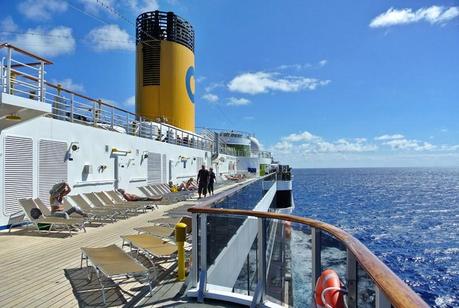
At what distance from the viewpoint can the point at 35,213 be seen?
24.8 feet

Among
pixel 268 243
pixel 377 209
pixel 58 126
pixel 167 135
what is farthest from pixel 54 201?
pixel 377 209

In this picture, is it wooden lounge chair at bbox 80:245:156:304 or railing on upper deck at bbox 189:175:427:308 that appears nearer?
railing on upper deck at bbox 189:175:427:308

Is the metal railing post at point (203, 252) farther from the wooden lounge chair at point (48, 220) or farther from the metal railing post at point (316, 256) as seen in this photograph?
the wooden lounge chair at point (48, 220)

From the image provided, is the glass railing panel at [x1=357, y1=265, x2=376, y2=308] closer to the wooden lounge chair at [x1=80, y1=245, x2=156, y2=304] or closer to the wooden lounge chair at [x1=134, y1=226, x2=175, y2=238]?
the wooden lounge chair at [x1=80, y1=245, x2=156, y2=304]

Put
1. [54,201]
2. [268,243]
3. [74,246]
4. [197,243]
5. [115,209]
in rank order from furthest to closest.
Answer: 1. [115,209]
2. [54,201]
3. [74,246]
4. [197,243]
5. [268,243]

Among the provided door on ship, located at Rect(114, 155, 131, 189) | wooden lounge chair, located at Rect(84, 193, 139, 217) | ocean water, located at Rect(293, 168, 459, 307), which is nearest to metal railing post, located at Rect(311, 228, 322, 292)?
wooden lounge chair, located at Rect(84, 193, 139, 217)

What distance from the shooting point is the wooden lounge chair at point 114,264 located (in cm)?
366

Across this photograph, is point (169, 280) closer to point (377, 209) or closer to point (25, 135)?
point (25, 135)

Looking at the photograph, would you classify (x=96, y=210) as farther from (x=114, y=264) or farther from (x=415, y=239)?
(x=415, y=239)

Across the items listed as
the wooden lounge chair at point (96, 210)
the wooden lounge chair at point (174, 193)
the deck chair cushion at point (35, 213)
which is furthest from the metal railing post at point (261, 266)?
the wooden lounge chair at point (174, 193)

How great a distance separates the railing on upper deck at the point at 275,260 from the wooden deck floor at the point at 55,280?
0.48 meters

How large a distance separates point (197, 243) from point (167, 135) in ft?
47.0

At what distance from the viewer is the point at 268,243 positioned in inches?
136

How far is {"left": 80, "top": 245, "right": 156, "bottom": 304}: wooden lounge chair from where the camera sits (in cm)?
366
